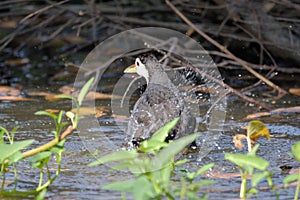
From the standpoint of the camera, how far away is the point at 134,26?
254 inches

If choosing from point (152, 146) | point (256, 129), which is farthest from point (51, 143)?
point (256, 129)

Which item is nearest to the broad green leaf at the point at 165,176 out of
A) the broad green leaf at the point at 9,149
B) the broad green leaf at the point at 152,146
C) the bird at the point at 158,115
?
the broad green leaf at the point at 152,146

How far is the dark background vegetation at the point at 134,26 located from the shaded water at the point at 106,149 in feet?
2.12

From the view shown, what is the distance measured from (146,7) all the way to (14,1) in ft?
4.20

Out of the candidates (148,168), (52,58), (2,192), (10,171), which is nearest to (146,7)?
(52,58)

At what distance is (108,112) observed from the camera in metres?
5.21

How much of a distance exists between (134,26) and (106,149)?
8.17 feet

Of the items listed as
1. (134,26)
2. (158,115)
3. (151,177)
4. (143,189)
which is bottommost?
(143,189)

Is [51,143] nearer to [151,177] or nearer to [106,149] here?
[151,177]

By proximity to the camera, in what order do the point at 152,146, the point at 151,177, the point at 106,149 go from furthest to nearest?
the point at 106,149 → the point at 152,146 → the point at 151,177

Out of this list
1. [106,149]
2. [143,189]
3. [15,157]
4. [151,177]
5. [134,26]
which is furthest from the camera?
[134,26]

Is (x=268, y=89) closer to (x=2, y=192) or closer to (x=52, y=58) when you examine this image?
(x=52, y=58)

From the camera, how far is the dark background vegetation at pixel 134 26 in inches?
230

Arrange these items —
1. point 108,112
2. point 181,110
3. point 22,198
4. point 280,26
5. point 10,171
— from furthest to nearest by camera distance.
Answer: point 280,26 < point 108,112 < point 181,110 < point 10,171 < point 22,198
